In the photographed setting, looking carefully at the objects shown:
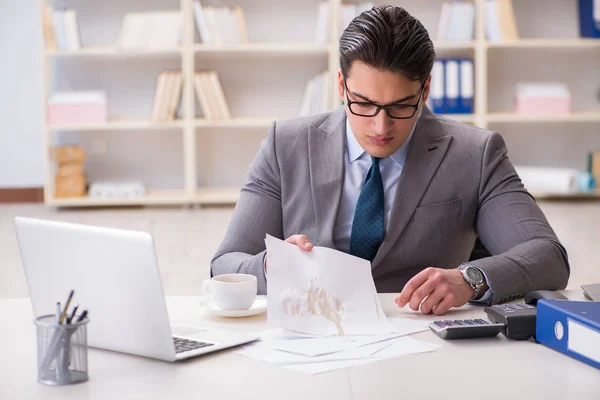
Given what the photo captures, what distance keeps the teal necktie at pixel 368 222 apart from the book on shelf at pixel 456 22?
391 centimetres

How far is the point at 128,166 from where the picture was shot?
226 inches

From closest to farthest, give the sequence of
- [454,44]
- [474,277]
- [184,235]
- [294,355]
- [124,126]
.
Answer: [294,355] < [474,277] < [184,235] < [124,126] < [454,44]

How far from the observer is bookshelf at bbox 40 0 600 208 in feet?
18.2

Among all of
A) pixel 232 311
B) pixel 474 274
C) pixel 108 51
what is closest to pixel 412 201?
pixel 474 274

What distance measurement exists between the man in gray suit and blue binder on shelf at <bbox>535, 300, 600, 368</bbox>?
0.30 meters

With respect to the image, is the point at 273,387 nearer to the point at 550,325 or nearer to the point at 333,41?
the point at 550,325

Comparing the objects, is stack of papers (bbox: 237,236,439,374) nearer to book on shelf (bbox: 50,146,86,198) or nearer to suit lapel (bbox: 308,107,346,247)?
suit lapel (bbox: 308,107,346,247)

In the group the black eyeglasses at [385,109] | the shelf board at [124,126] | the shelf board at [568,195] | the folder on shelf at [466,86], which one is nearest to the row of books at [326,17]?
the folder on shelf at [466,86]

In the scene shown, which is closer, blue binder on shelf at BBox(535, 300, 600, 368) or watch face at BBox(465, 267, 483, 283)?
blue binder on shelf at BBox(535, 300, 600, 368)

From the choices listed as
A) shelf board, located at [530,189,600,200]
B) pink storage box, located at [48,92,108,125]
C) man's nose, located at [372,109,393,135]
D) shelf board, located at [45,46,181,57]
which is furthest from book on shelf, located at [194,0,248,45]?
man's nose, located at [372,109,393,135]

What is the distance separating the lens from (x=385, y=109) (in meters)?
1.56

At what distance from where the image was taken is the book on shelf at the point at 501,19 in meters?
5.41

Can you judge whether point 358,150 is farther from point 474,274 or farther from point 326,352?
point 326,352

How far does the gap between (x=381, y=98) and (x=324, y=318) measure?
468mm
